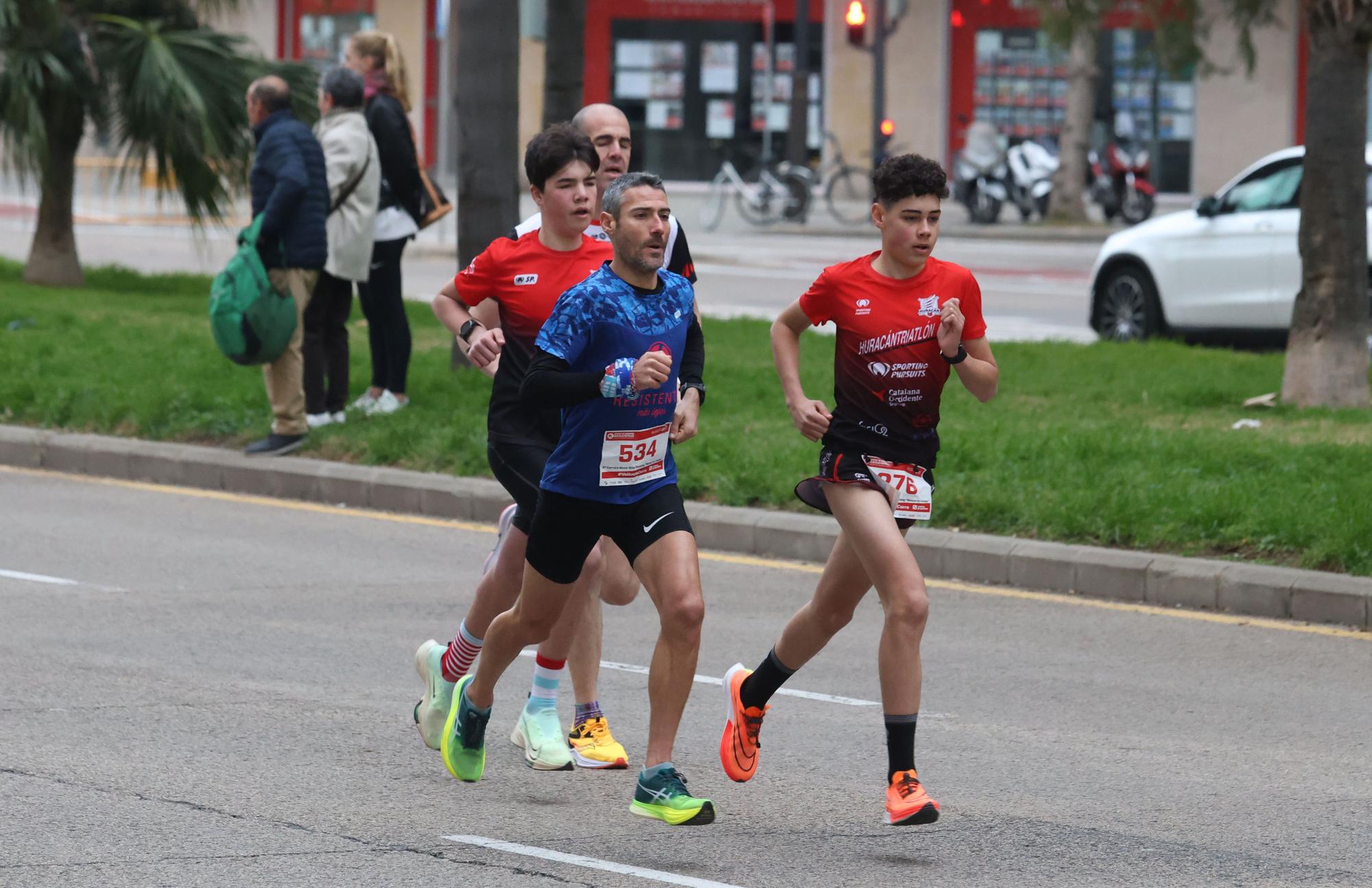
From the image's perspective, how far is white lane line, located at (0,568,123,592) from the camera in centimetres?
868

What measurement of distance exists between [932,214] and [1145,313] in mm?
11605

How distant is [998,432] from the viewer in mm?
11289

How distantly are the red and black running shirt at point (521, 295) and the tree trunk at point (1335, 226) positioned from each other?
23.6 ft

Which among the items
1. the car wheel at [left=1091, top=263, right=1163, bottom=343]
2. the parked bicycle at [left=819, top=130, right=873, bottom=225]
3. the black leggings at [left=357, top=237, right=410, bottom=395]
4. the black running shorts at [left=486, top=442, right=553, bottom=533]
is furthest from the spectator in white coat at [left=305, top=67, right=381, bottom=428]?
the parked bicycle at [left=819, top=130, right=873, bottom=225]

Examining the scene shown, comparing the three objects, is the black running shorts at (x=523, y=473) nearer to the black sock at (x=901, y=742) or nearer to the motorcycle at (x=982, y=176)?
the black sock at (x=901, y=742)

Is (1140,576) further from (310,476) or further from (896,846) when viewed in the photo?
(310,476)

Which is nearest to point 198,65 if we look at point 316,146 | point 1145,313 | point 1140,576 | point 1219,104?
point 316,146

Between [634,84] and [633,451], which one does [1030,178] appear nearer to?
[634,84]

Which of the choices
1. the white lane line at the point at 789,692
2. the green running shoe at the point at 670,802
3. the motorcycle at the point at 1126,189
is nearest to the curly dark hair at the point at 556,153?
the green running shoe at the point at 670,802

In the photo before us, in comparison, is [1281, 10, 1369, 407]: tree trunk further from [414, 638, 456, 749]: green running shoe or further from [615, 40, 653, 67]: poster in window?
[615, 40, 653, 67]: poster in window

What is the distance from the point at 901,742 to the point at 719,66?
122 ft

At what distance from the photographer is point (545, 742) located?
6.12 metres

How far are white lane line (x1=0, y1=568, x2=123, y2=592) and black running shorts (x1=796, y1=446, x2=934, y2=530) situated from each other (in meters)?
3.80

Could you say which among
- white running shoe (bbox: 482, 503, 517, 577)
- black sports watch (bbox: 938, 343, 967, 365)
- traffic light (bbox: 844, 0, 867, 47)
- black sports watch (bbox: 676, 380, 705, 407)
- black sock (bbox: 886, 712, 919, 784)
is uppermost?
traffic light (bbox: 844, 0, 867, 47)
